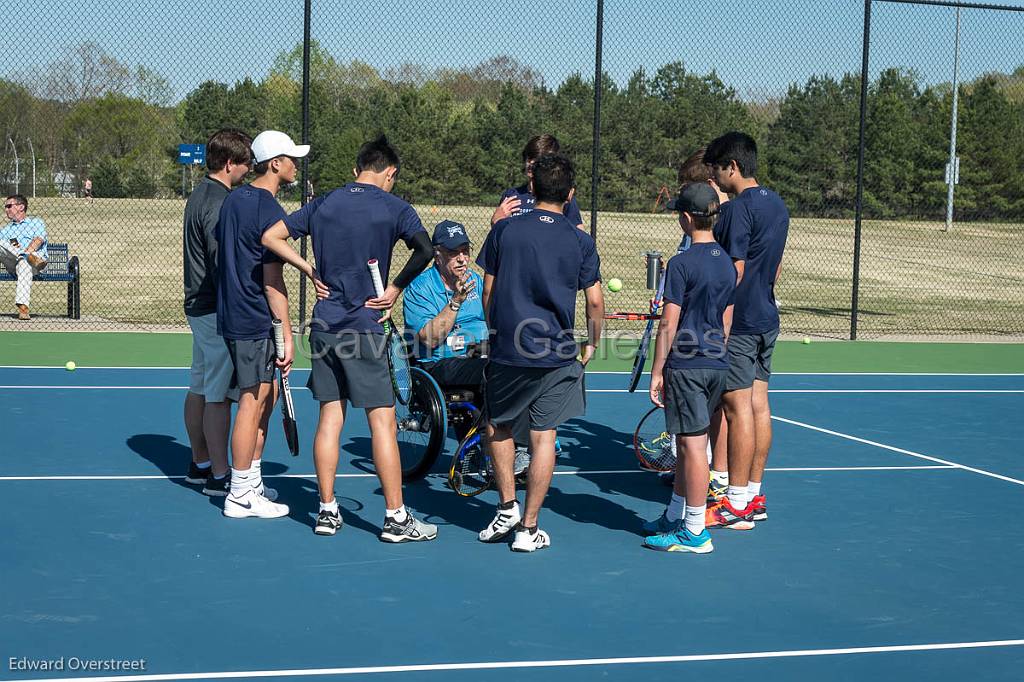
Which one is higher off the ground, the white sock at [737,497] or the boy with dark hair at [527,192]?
the boy with dark hair at [527,192]

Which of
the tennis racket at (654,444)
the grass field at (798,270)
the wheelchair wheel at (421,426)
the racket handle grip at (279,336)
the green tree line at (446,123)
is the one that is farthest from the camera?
the green tree line at (446,123)

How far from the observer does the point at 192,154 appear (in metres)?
22.8

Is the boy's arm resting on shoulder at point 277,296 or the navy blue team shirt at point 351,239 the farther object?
the boy's arm resting on shoulder at point 277,296

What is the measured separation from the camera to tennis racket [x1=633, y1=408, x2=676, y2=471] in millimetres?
7270

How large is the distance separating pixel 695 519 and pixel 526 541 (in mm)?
764

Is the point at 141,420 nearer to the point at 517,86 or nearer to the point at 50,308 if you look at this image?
the point at 50,308

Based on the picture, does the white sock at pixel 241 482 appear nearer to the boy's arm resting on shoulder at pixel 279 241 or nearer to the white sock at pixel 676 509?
the boy's arm resting on shoulder at pixel 279 241

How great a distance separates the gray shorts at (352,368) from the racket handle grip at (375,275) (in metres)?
0.21

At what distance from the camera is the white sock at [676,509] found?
19.2 feet

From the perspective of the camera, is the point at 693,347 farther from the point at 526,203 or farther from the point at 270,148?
the point at 270,148

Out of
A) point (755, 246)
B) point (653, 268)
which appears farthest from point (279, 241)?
point (653, 268)

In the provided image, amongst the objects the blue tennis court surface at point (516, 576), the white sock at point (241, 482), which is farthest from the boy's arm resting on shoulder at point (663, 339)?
the white sock at point (241, 482)

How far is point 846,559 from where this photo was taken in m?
5.54

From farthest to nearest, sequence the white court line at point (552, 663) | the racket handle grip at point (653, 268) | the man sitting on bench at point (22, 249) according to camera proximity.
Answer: the man sitting on bench at point (22, 249) < the racket handle grip at point (653, 268) < the white court line at point (552, 663)
